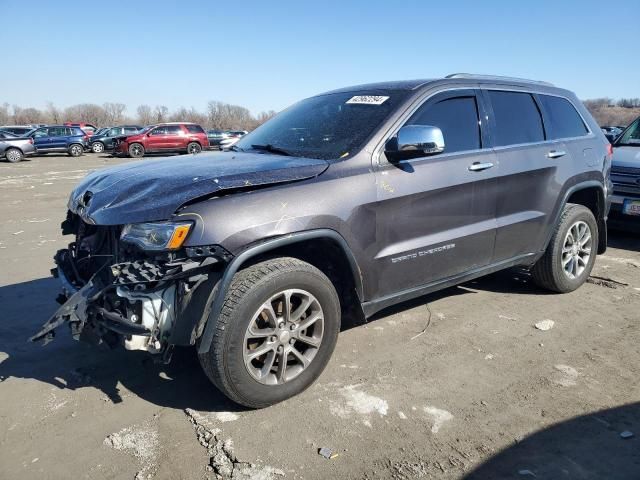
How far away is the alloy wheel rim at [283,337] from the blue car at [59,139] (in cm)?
2821

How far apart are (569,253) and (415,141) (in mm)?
2529

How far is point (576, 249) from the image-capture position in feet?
15.9

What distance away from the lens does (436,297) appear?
15.6 ft

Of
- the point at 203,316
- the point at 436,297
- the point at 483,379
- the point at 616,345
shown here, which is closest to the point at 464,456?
the point at 483,379

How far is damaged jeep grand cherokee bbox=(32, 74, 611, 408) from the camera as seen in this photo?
8.66 feet

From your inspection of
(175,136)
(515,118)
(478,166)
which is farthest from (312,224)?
(175,136)

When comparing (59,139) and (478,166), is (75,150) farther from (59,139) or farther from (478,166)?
(478,166)

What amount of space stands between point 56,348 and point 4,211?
741cm

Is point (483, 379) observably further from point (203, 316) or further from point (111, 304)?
point (111, 304)

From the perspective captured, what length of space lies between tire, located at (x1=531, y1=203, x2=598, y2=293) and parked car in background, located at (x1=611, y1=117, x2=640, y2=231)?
7.47 feet

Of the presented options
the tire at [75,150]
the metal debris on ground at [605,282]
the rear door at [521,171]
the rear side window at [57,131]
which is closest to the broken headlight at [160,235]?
the rear door at [521,171]

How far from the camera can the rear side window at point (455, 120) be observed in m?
3.64

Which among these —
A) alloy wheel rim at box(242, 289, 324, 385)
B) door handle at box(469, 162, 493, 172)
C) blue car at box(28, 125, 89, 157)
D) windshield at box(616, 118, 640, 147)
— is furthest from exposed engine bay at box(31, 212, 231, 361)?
blue car at box(28, 125, 89, 157)

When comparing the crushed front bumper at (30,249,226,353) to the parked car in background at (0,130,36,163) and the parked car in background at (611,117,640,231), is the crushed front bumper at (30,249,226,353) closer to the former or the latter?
the parked car in background at (611,117,640,231)
